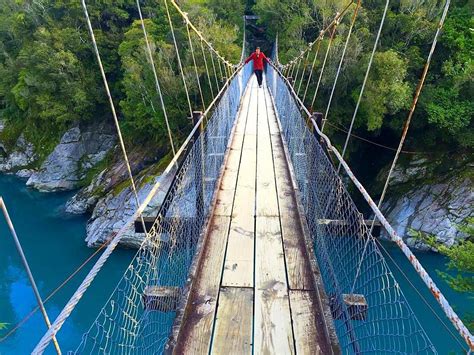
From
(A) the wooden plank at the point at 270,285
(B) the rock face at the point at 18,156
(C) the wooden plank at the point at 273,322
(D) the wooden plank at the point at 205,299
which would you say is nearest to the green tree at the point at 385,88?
(A) the wooden plank at the point at 270,285

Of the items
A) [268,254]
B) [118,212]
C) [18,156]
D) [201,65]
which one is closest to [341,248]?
[268,254]

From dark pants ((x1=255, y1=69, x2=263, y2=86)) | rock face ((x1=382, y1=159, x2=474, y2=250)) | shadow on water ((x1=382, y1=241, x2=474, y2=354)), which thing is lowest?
shadow on water ((x1=382, y1=241, x2=474, y2=354))

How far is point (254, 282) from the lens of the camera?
1.39 meters

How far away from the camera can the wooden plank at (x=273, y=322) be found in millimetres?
1119

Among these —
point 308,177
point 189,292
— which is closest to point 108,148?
point 308,177

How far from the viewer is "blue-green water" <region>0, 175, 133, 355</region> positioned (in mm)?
5215

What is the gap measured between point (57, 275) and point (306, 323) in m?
6.26

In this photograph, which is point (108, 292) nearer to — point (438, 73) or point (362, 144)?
point (362, 144)

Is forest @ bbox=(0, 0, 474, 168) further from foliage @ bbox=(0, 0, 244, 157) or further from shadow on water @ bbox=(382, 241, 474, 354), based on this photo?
shadow on water @ bbox=(382, 241, 474, 354)

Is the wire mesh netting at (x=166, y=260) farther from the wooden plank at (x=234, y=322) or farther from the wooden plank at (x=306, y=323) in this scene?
the wooden plank at (x=306, y=323)

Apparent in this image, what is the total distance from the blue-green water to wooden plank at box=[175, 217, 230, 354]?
170 inches

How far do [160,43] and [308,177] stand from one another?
679 cm

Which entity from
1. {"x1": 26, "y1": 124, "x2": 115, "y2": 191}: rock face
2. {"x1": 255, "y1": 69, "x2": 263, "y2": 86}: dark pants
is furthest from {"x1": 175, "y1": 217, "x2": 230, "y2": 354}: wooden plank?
{"x1": 26, "y1": 124, "x2": 115, "y2": 191}: rock face

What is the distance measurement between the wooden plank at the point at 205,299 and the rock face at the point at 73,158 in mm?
8577
